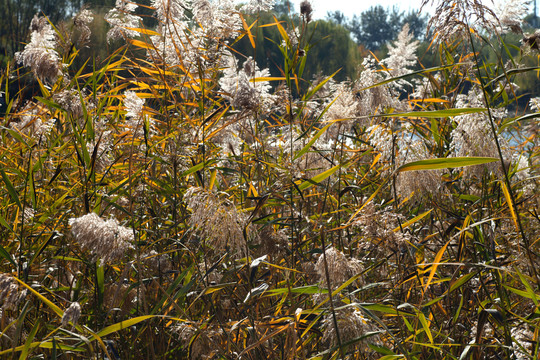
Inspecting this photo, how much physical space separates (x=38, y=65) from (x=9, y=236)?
0.69 meters

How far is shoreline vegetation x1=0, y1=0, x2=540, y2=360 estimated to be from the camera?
117 cm

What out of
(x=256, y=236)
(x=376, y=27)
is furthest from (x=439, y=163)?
(x=376, y=27)

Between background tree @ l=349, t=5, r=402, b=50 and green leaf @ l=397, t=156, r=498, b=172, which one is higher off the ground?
background tree @ l=349, t=5, r=402, b=50

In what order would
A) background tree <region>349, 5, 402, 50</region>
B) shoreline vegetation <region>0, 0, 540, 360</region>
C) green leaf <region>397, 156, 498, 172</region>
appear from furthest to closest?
1. background tree <region>349, 5, 402, 50</region>
2. shoreline vegetation <region>0, 0, 540, 360</region>
3. green leaf <region>397, 156, 498, 172</region>

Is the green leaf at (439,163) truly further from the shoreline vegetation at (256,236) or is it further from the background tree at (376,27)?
the background tree at (376,27)

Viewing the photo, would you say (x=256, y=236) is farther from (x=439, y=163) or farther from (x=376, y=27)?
(x=376, y=27)

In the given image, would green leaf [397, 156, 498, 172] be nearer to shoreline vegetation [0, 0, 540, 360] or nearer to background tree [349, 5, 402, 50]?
shoreline vegetation [0, 0, 540, 360]

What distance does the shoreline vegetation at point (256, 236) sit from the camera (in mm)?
1169

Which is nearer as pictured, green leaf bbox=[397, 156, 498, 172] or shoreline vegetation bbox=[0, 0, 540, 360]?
A: green leaf bbox=[397, 156, 498, 172]

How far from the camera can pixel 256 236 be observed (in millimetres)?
1540

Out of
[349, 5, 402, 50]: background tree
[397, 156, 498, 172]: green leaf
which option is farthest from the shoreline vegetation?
[349, 5, 402, 50]: background tree

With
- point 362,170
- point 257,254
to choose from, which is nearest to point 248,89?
point 257,254

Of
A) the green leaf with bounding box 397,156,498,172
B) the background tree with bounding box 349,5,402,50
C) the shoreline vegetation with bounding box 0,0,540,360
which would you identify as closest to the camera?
the green leaf with bounding box 397,156,498,172

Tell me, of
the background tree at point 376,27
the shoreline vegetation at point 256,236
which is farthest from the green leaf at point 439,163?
the background tree at point 376,27
